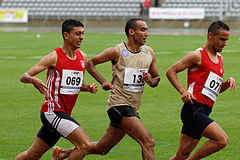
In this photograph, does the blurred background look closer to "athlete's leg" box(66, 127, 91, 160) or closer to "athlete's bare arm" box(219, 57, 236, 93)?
"athlete's bare arm" box(219, 57, 236, 93)

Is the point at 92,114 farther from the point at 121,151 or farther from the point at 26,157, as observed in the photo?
the point at 26,157

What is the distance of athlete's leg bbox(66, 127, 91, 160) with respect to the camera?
691cm

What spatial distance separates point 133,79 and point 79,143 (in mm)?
1269

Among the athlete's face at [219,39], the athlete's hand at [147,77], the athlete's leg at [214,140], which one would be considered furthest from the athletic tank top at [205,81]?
the athlete's hand at [147,77]

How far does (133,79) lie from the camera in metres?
7.73

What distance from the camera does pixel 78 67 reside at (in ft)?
24.3

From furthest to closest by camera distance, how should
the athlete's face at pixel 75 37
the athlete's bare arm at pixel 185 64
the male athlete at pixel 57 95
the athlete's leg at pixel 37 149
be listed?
the athlete's face at pixel 75 37 → the athlete's bare arm at pixel 185 64 → the athlete's leg at pixel 37 149 → the male athlete at pixel 57 95

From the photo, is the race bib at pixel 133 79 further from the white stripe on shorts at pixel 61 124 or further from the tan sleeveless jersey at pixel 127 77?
the white stripe on shorts at pixel 61 124

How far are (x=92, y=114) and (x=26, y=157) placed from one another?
188 inches

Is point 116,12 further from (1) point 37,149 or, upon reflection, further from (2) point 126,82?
(1) point 37,149

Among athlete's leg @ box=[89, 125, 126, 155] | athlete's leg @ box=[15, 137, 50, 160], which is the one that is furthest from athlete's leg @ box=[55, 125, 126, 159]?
athlete's leg @ box=[15, 137, 50, 160]

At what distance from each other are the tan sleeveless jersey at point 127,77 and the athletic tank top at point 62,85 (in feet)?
2.12

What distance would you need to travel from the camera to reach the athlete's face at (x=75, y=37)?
7461 millimetres

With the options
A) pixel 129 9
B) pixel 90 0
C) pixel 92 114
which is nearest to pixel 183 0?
pixel 129 9
